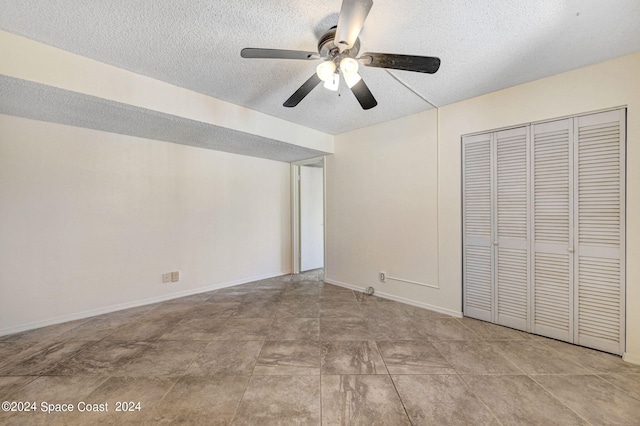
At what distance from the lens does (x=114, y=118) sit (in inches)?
99.7

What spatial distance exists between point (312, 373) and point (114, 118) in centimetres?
307

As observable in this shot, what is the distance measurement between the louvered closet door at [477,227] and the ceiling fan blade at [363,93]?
1.45m

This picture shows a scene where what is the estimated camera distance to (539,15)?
1.55 metres

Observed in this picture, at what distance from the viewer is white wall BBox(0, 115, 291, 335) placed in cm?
247

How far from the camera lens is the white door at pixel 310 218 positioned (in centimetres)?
487

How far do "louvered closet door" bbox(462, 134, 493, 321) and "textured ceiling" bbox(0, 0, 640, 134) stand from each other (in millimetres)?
684

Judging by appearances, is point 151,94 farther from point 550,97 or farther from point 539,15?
point 550,97

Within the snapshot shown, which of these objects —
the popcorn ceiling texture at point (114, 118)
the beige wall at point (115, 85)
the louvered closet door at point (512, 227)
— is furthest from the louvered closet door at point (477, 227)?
the beige wall at point (115, 85)

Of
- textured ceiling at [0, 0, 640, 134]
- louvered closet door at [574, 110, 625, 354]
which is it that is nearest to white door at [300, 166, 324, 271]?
textured ceiling at [0, 0, 640, 134]

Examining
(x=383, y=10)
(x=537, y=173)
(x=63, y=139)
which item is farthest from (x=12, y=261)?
(x=537, y=173)

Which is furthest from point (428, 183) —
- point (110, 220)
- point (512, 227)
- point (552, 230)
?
point (110, 220)

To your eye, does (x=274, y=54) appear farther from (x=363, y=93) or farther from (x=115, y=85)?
(x=115, y=85)

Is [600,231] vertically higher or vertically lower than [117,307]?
higher

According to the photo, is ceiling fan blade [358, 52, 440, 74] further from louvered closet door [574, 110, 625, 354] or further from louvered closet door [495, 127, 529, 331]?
louvered closet door [574, 110, 625, 354]
